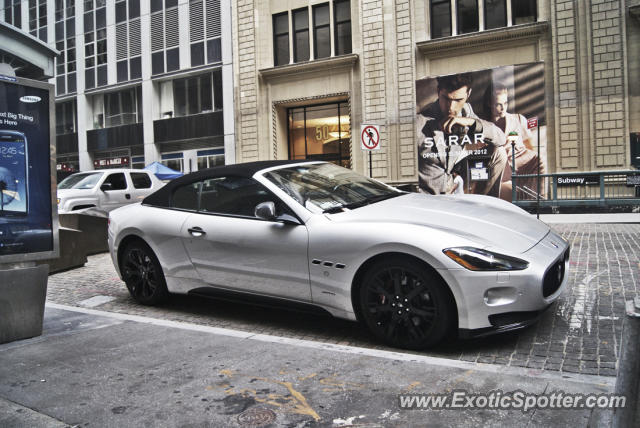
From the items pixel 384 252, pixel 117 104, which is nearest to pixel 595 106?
pixel 384 252

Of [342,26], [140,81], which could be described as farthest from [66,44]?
[342,26]

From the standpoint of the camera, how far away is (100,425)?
283cm

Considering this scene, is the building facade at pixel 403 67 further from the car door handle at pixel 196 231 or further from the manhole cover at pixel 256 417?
the manhole cover at pixel 256 417

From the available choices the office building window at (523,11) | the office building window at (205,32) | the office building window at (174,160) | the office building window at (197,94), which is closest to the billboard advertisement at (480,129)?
the office building window at (523,11)

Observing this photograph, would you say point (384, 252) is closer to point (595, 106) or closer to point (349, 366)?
point (349, 366)

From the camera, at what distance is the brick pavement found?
143 inches

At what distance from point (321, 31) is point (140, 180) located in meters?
12.2

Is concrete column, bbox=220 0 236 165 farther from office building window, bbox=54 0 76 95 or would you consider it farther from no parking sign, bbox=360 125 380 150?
no parking sign, bbox=360 125 380 150

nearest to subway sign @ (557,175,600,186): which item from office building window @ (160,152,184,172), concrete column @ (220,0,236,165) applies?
concrete column @ (220,0,236,165)

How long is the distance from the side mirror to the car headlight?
1486 millimetres

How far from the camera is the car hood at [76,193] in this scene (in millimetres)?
12971

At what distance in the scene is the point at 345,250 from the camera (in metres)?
4.09

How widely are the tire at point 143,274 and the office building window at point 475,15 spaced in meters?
17.9

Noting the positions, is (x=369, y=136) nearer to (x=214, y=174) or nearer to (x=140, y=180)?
(x=140, y=180)
